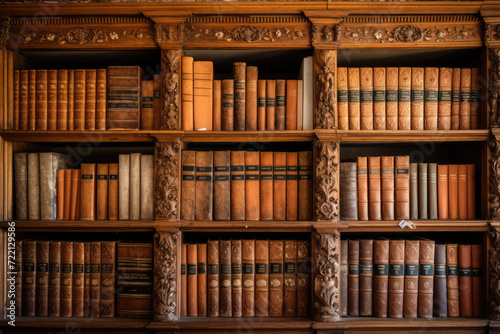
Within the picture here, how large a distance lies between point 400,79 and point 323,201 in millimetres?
772

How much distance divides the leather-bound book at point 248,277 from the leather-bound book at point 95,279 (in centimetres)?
76

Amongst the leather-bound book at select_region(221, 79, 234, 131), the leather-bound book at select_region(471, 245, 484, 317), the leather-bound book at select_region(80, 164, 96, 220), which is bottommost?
the leather-bound book at select_region(471, 245, 484, 317)

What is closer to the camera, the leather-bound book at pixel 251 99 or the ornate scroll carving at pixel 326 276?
the ornate scroll carving at pixel 326 276

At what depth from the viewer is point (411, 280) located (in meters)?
1.82

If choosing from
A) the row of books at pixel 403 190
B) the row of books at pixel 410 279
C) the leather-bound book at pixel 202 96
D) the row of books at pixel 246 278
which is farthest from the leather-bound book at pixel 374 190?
the leather-bound book at pixel 202 96

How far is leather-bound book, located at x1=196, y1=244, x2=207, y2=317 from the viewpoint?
1.85m

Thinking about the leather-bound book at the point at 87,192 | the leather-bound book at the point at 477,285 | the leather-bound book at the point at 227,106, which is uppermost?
the leather-bound book at the point at 227,106

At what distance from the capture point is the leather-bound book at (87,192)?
6.16 ft

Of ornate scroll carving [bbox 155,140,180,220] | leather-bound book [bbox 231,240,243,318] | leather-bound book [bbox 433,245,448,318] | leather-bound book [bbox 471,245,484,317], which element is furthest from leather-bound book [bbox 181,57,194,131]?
leather-bound book [bbox 471,245,484,317]

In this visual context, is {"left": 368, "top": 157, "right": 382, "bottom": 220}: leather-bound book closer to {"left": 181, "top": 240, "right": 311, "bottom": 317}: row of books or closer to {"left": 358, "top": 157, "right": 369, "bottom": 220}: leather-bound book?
{"left": 358, "top": 157, "right": 369, "bottom": 220}: leather-bound book

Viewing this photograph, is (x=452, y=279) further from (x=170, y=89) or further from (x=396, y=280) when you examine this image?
(x=170, y=89)

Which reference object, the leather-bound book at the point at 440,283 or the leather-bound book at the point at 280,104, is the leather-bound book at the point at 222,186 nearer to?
the leather-bound book at the point at 280,104

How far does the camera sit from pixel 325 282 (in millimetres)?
1783

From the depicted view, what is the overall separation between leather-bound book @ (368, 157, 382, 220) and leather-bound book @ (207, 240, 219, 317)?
835 mm
